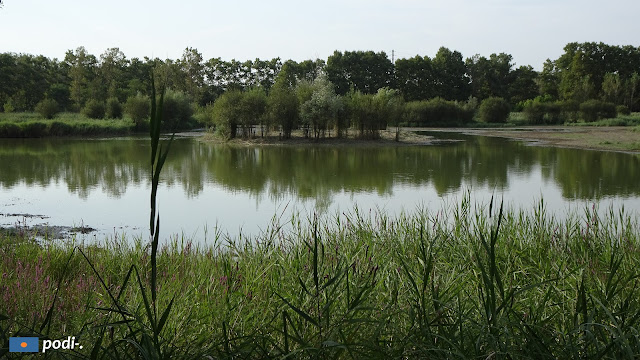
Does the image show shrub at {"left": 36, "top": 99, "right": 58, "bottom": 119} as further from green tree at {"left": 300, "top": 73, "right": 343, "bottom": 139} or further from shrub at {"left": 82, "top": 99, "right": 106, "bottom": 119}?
green tree at {"left": 300, "top": 73, "right": 343, "bottom": 139}

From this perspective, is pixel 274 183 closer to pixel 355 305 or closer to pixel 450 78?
pixel 355 305

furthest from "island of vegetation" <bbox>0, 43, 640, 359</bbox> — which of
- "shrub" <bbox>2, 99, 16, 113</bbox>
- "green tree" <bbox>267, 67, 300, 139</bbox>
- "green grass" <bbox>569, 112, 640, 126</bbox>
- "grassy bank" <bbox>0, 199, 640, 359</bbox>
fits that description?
"green grass" <bbox>569, 112, 640, 126</bbox>

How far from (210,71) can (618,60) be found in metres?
46.9

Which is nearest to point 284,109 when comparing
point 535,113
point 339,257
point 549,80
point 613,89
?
point 339,257

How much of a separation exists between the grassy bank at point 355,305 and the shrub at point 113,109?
125 ft

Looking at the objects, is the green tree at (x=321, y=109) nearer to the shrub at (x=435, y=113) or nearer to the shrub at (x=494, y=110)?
the shrub at (x=435, y=113)

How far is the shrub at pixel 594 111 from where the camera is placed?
1809 inches

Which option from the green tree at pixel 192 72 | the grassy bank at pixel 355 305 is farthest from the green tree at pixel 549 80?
the grassy bank at pixel 355 305

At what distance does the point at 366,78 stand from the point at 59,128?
1428 inches

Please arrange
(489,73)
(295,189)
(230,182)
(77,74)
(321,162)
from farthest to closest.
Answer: (489,73) → (77,74) → (321,162) → (230,182) → (295,189)

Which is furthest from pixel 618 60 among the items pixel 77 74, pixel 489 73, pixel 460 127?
pixel 77 74

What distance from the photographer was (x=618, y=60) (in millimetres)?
62875

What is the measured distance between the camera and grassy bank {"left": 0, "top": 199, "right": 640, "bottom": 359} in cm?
200

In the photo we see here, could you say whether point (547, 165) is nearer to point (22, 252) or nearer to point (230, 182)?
point (230, 182)
